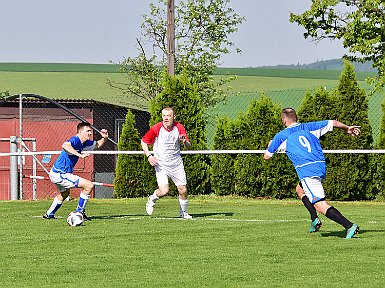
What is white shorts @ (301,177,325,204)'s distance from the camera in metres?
13.8

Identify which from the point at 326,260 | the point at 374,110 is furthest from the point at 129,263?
the point at 374,110

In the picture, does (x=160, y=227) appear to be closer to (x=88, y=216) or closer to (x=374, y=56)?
(x=88, y=216)

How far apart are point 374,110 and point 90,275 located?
3315 centimetres

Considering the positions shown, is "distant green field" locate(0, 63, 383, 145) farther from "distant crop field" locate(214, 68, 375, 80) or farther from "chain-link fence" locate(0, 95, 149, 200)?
"chain-link fence" locate(0, 95, 149, 200)

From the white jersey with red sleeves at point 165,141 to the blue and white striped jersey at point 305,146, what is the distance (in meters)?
3.96

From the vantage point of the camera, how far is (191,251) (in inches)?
486

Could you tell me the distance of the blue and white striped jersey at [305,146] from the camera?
1388cm

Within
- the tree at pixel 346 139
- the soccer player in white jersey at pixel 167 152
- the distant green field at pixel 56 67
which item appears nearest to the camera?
the soccer player in white jersey at pixel 167 152

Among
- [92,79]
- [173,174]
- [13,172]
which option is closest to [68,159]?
[173,174]

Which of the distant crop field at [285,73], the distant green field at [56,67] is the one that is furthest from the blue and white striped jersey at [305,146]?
the distant green field at [56,67]

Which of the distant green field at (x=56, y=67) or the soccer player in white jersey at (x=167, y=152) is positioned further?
the distant green field at (x=56, y=67)

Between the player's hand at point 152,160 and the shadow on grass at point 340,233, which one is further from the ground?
the player's hand at point 152,160

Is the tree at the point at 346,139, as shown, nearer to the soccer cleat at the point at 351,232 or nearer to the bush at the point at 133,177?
the bush at the point at 133,177

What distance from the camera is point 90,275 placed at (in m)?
10.3
